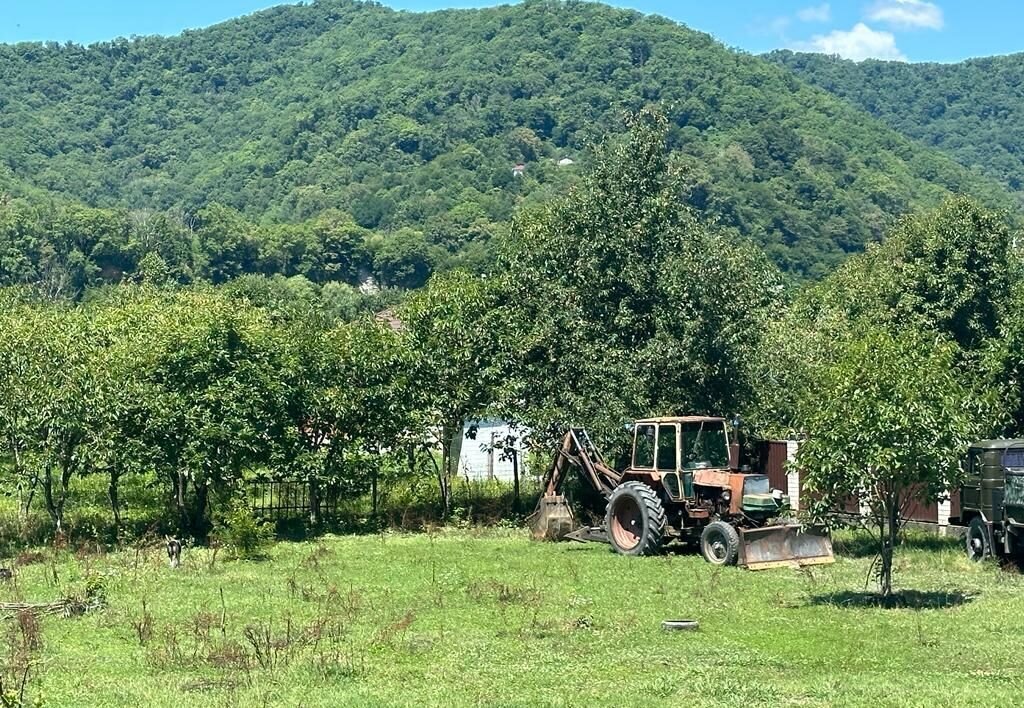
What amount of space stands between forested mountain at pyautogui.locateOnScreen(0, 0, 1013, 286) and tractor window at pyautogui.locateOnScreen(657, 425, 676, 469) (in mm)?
80307

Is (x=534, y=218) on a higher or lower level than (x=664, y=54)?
lower

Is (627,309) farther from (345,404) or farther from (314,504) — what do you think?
(314,504)

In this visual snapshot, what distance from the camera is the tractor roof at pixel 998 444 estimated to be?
67.3 ft

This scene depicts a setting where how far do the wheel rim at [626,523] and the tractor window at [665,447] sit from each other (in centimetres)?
96

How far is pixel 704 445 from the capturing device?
72.8ft

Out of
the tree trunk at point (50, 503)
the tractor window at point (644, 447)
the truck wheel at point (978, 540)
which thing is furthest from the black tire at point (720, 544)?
the tree trunk at point (50, 503)

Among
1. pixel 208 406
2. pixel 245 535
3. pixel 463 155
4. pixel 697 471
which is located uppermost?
pixel 463 155

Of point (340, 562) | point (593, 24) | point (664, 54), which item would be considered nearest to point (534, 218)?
point (340, 562)

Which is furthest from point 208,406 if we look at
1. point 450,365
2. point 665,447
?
point 665,447

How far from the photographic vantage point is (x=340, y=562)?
21.3 metres

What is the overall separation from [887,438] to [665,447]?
7081 mm

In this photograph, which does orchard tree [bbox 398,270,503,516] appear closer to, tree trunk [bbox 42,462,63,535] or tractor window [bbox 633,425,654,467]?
tractor window [bbox 633,425,654,467]

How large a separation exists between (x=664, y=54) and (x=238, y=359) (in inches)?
6023

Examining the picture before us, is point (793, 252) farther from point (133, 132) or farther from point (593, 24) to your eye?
point (133, 132)
